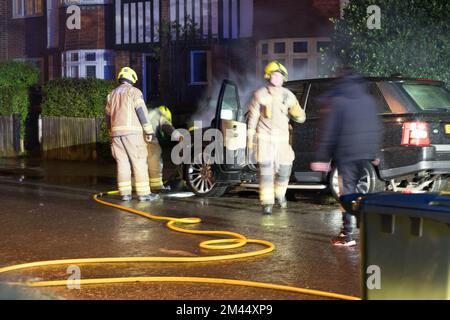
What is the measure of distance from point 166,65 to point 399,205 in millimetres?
22726

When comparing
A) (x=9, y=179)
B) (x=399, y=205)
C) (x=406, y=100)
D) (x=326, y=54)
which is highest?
(x=326, y=54)

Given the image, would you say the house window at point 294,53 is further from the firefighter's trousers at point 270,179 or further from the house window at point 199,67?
the firefighter's trousers at point 270,179

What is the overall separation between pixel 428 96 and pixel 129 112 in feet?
13.0

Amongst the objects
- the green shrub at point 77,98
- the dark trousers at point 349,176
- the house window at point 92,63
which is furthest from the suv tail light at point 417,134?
the house window at point 92,63

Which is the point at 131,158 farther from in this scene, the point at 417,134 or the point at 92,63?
the point at 92,63

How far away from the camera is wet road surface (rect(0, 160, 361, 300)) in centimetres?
580

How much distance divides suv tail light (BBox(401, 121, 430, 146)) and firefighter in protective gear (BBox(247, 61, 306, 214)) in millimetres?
1300

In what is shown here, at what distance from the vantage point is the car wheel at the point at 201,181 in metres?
11.1

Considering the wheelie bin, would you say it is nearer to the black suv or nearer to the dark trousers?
the dark trousers

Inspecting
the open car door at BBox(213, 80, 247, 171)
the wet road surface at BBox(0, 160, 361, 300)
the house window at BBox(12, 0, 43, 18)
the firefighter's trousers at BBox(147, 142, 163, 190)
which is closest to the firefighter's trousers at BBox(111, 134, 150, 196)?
the wet road surface at BBox(0, 160, 361, 300)

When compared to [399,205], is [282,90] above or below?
above

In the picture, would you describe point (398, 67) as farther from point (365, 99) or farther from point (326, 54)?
point (365, 99)

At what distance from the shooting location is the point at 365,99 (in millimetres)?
7441
